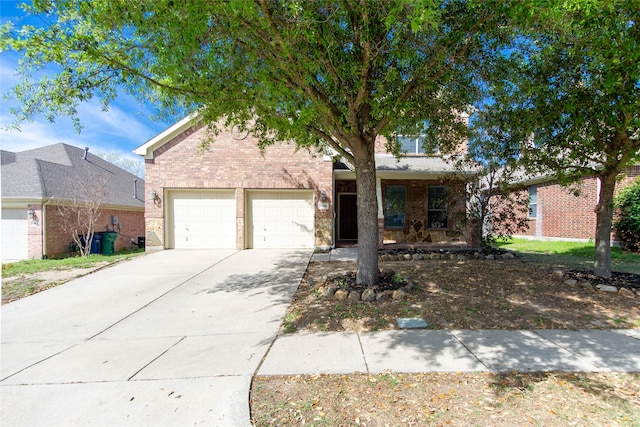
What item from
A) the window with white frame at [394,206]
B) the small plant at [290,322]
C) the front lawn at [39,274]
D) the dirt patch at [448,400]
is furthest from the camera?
the window with white frame at [394,206]

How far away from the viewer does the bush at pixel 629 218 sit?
10.3m

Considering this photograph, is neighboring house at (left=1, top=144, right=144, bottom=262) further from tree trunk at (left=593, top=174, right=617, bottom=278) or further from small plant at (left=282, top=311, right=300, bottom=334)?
tree trunk at (left=593, top=174, right=617, bottom=278)

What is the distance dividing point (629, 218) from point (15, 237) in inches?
892

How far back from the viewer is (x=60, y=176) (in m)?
13.6

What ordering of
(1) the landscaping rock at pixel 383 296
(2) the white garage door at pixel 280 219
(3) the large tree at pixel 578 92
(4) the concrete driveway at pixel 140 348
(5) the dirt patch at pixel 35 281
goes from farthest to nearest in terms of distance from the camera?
1. (2) the white garage door at pixel 280 219
2. (5) the dirt patch at pixel 35 281
3. (1) the landscaping rock at pixel 383 296
4. (3) the large tree at pixel 578 92
5. (4) the concrete driveway at pixel 140 348

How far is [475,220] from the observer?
9.55m

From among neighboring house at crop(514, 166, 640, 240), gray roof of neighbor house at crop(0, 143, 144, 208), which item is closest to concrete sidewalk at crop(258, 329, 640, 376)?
neighboring house at crop(514, 166, 640, 240)

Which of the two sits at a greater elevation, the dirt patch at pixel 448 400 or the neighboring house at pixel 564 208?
the neighboring house at pixel 564 208

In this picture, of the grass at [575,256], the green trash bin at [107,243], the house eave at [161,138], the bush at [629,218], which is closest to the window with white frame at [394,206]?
the grass at [575,256]

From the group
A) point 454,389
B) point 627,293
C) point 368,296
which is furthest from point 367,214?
point 627,293

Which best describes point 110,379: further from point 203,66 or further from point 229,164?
point 229,164

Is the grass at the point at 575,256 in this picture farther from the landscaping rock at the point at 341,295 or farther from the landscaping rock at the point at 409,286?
the landscaping rock at the point at 341,295

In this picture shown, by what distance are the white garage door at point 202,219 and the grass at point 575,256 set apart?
33.4ft

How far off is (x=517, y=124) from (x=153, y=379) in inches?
303
